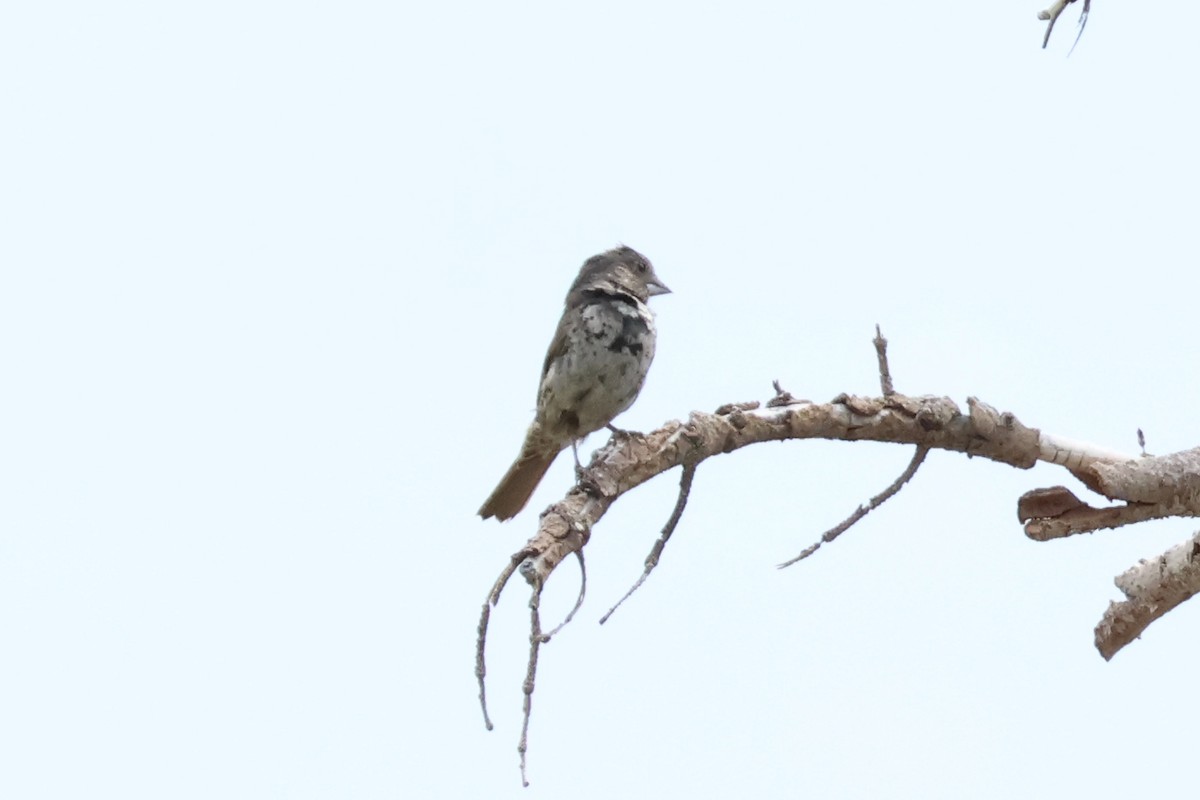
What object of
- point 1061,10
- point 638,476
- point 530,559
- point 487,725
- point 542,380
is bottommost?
point 487,725

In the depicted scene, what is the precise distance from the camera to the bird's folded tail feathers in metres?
7.93

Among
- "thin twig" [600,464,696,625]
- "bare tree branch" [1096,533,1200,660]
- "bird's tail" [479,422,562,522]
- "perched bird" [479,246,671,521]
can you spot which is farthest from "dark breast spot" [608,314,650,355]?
"bare tree branch" [1096,533,1200,660]

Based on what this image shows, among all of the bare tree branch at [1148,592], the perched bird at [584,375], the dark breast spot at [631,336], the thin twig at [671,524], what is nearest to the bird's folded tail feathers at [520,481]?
the perched bird at [584,375]

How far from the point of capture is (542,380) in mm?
7934

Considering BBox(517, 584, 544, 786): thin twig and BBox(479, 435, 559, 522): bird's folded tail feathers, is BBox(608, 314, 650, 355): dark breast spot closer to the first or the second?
BBox(479, 435, 559, 522): bird's folded tail feathers

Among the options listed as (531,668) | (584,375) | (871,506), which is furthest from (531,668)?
(584,375)

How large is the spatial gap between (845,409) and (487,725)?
5.92 feet

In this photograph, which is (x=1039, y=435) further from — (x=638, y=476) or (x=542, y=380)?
(x=542, y=380)

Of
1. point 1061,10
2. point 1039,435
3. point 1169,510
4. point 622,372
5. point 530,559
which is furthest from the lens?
point 622,372

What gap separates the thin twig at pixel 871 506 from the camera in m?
4.95

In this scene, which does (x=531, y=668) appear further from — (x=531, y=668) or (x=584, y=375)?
(x=584, y=375)

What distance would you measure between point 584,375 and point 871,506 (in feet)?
8.62

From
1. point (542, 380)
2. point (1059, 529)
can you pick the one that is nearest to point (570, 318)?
point (542, 380)

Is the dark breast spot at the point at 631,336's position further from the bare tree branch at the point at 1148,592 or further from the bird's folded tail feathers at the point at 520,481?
the bare tree branch at the point at 1148,592
